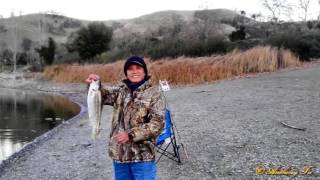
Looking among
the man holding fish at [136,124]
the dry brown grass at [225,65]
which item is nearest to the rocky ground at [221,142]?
the man holding fish at [136,124]

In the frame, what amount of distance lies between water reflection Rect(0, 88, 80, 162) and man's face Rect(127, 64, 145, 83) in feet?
25.8

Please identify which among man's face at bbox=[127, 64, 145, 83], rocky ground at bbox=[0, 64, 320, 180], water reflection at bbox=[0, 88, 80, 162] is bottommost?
water reflection at bbox=[0, 88, 80, 162]

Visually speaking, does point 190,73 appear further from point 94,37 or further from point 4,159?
point 94,37

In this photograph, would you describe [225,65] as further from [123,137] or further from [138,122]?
[123,137]

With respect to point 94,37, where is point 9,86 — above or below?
below

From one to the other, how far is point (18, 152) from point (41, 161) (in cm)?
165

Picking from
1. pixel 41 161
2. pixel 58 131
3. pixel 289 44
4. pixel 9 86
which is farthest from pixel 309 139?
pixel 9 86

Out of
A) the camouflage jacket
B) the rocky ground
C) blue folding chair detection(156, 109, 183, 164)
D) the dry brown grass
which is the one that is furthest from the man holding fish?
the dry brown grass

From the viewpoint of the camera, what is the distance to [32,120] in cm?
1983

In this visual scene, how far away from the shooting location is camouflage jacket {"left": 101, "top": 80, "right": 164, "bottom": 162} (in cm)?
508

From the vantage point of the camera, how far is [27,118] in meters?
20.5

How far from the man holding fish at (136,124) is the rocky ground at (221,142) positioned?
9.75 ft

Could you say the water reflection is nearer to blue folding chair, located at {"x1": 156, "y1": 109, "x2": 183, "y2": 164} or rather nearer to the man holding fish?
blue folding chair, located at {"x1": 156, "y1": 109, "x2": 183, "y2": 164}

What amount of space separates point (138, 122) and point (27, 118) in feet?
53.0
